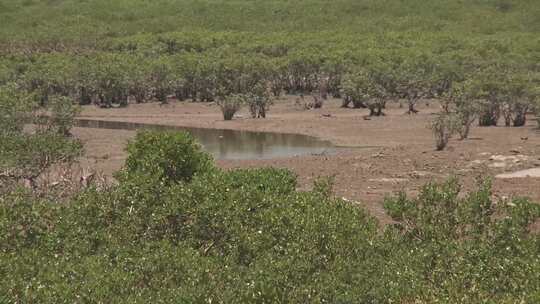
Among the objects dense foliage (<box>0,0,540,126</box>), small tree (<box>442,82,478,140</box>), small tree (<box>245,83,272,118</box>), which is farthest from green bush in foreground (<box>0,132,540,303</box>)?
small tree (<box>245,83,272,118</box>)

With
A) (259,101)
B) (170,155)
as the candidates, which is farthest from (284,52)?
(170,155)

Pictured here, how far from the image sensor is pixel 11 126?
2652 centimetres

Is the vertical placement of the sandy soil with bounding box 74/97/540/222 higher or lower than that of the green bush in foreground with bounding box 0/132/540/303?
lower

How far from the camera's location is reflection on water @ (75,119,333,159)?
3038cm

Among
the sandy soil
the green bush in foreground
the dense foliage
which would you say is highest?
the dense foliage

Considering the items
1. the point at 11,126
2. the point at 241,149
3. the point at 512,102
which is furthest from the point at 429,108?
the point at 11,126

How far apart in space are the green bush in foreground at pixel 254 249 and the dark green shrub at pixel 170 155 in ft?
7.15

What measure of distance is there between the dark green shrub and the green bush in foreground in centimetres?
218

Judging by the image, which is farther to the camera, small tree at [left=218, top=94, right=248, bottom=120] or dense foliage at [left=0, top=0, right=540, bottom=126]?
dense foliage at [left=0, top=0, right=540, bottom=126]

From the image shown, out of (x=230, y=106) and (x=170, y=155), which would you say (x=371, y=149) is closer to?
(x=230, y=106)

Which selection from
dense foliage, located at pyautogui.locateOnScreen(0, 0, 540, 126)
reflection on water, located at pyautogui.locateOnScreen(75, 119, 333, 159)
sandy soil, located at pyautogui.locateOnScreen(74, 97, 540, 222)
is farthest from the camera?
dense foliage, located at pyautogui.locateOnScreen(0, 0, 540, 126)

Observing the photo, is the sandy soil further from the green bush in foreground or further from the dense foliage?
the green bush in foreground

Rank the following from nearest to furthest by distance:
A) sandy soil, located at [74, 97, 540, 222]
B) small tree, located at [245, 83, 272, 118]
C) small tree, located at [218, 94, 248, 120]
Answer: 1. sandy soil, located at [74, 97, 540, 222]
2. small tree, located at [218, 94, 248, 120]
3. small tree, located at [245, 83, 272, 118]

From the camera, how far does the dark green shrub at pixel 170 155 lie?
17556mm
